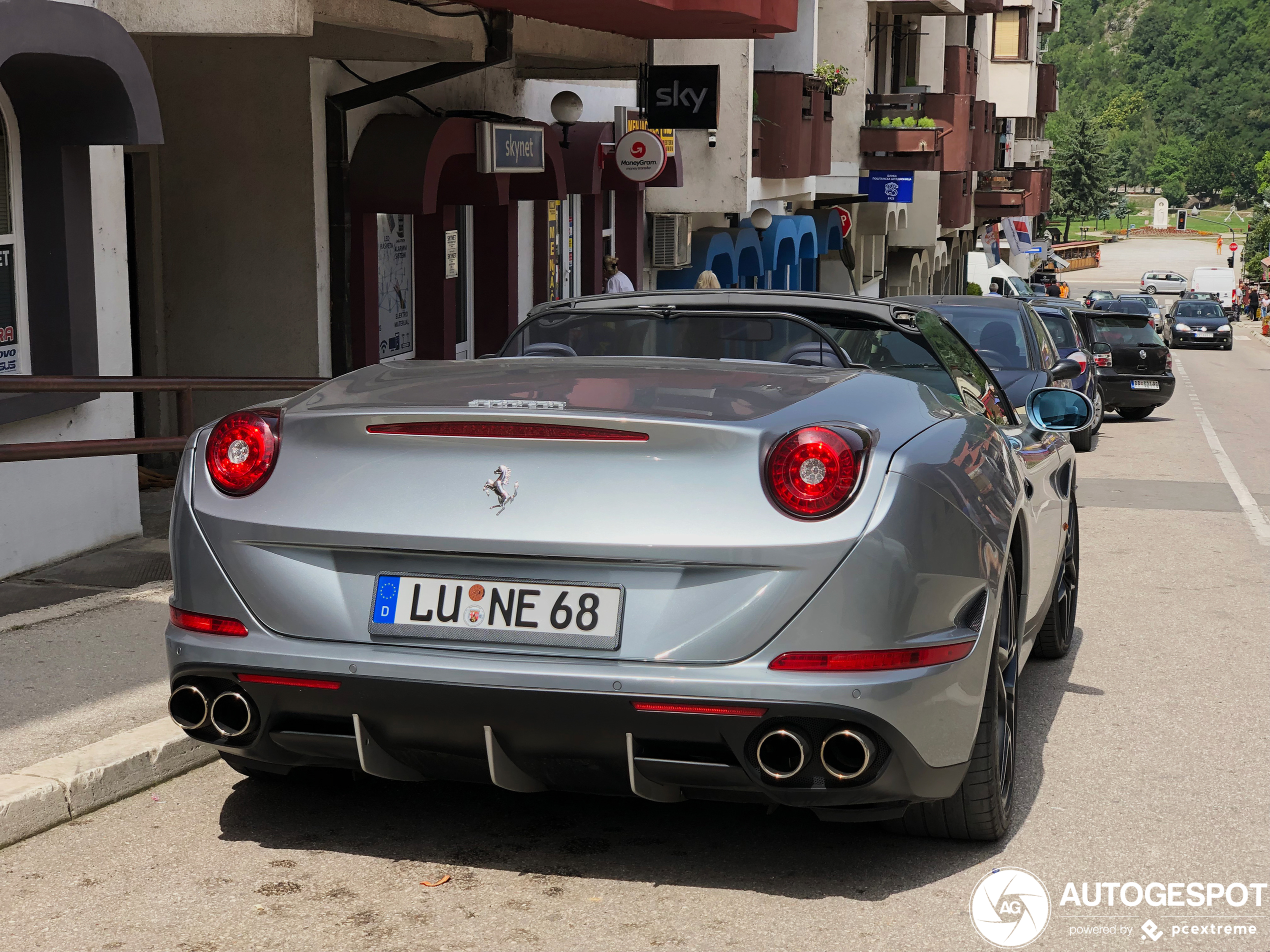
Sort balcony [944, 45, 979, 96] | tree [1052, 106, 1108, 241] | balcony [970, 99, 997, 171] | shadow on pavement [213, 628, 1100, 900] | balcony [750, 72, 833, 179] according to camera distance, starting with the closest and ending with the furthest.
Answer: shadow on pavement [213, 628, 1100, 900] → balcony [750, 72, 833, 179] → balcony [970, 99, 997, 171] → balcony [944, 45, 979, 96] → tree [1052, 106, 1108, 241]

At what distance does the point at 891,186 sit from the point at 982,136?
11.7 m

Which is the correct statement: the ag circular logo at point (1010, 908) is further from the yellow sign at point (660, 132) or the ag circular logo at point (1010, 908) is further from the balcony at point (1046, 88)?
the balcony at point (1046, 88)

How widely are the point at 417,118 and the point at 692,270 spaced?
1165 centimetres

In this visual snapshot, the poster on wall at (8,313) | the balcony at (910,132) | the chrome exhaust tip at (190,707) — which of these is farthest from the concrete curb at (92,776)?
the balcony at (910,132)

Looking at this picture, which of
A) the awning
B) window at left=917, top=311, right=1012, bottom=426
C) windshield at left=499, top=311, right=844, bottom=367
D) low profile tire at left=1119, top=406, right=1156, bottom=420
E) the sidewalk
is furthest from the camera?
low profile tire at left=1119, top=406, right=1156, bottom=420

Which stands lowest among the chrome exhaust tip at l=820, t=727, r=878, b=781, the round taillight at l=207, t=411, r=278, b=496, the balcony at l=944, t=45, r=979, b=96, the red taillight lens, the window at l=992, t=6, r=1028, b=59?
the chrome exhaust tip at l=820, t=727, r=878, b=781

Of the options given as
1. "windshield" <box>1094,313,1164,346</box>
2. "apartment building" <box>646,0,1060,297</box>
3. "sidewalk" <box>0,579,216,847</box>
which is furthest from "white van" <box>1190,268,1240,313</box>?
"sidewalk" <box>0,579,216,847</box>

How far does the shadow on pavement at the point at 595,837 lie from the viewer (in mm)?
4277

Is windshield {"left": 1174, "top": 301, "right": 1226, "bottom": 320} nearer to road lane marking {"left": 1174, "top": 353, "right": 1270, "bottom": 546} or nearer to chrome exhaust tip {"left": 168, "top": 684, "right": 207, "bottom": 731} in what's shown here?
road lane marking {"left": 1174, "top": 353, "right": 1270, "bottom": 546}

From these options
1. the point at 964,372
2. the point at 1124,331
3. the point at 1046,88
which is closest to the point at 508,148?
the point at 964,372

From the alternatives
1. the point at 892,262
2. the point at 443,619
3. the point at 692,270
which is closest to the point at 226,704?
the point at 443,619

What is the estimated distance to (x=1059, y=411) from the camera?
6.04 m

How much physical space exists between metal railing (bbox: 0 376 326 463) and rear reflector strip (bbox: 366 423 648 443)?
2827 millimetres

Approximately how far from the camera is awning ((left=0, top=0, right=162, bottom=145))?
8055 millimetres
